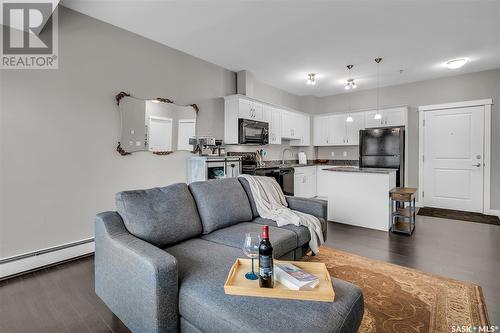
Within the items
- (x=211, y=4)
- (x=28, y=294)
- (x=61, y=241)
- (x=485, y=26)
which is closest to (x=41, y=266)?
(x=61, y=241)

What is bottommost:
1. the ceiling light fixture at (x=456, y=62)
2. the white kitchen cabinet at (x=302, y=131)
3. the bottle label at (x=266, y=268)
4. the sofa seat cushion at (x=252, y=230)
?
the sofa seat cushion at (x=252, y=230)

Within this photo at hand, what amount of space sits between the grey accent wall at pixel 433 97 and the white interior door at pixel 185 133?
13.9ft

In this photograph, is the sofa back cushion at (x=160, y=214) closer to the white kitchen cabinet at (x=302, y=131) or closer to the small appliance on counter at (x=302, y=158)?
the white kitchen cabinet at (x=302, y=131)

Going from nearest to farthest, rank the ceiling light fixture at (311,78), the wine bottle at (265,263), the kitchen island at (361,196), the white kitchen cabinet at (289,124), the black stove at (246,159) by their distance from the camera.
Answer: the wine bottle at (265,263) → the kitchen island at (361,196) → the black stove at (246,159) → the ceiling light fixture at (311,78) → the white kitchen cabinet at (289,124)

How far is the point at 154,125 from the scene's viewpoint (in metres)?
3.83

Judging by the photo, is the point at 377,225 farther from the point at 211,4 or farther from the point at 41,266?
the point at 41,266

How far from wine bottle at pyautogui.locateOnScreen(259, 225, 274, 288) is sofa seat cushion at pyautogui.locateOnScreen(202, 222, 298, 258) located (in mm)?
710

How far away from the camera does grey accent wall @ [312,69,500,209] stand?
5.00 meters

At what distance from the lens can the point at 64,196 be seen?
2.99m

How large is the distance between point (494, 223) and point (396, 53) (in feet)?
11.0

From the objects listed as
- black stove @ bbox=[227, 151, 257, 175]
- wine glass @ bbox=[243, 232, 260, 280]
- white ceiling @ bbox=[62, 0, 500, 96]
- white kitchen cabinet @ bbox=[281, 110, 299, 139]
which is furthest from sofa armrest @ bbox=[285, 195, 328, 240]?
white kitchen cabinet @ bbox=[281, 110, 299, 139]

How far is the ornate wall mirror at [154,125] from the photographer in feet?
11.5

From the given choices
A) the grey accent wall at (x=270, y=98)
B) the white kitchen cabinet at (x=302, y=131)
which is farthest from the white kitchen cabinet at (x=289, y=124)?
the grey accent wall at (x=270, y=98)

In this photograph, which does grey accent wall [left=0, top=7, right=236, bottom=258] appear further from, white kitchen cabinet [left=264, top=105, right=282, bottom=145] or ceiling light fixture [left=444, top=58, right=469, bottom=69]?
ceiling light fixture [left=444, top=58, right=469, bottom=69]
